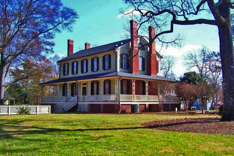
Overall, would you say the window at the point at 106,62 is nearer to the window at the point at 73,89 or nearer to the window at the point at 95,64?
the window at the point at 95,64

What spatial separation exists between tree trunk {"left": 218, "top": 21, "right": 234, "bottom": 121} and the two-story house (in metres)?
12.9

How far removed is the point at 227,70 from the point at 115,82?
15.5 m

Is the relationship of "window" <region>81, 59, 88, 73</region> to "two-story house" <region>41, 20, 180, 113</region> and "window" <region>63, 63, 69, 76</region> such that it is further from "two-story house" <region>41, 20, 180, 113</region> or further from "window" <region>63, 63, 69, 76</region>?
"window" <region>63, 63, 69, 76</region>

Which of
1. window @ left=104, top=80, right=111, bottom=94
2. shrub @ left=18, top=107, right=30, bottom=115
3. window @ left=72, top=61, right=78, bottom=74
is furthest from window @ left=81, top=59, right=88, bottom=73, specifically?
shrub @ left=18, top=107, right=30, bottom=115

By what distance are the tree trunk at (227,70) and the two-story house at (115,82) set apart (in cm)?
1288

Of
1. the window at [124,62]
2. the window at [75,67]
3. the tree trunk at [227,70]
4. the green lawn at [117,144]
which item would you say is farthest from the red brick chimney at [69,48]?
the green lawn at [117,144]

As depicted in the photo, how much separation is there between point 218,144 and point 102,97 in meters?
20.0

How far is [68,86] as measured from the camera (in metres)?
34.0

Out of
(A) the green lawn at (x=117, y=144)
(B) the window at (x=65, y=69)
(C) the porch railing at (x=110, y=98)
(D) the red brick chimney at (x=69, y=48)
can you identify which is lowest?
(A) the green lawn at (x=117, y=144)

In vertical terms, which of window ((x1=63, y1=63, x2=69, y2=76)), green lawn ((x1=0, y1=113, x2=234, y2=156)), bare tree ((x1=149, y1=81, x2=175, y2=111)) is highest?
window ((x1=63, y1=63, x2=69, y2=76))

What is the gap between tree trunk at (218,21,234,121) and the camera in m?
12.1

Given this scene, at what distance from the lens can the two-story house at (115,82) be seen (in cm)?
2611

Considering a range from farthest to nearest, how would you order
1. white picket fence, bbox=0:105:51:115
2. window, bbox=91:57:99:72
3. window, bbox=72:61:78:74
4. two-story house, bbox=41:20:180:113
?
1. window, bbox=72:61:78:74
2. window, bbox=91:57:99:72
3. two-story house, bbox=41:20:180:113
4. white picket fence, bbox=0:105:51:115

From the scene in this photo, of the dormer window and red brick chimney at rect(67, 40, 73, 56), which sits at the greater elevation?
red brick chimney at rect(67, 40, 73, 56)
